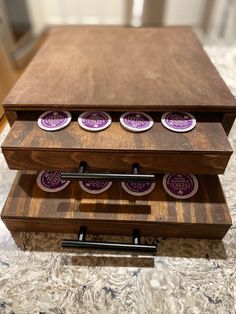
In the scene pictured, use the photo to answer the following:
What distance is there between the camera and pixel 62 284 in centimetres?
50

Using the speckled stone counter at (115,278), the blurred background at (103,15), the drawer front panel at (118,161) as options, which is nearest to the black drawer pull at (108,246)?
the speckled stone counter at (115,278)

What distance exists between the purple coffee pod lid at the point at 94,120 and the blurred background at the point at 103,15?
1088 mm

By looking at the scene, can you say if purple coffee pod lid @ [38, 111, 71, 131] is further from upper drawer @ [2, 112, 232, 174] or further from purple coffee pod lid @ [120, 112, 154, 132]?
purple coffee pod lid @ [120, 112, 154, 132]

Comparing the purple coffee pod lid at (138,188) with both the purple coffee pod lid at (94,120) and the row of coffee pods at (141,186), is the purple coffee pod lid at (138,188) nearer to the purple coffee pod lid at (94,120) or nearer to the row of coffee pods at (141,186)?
the row of coffee pods at (141,186)

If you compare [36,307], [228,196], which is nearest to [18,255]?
[36,307]

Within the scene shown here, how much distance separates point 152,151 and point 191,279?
26 centimetres

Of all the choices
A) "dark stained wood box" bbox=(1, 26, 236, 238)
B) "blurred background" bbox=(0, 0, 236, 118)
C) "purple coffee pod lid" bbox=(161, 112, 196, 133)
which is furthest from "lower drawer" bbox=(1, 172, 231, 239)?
Answer: "blurred background" bbox=(0, 0, 236, 118)

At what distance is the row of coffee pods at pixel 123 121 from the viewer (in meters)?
0.51

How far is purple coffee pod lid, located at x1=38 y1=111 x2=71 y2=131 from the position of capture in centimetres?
52

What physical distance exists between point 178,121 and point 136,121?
0.08 metres

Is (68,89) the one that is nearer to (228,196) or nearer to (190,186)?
(190,186)

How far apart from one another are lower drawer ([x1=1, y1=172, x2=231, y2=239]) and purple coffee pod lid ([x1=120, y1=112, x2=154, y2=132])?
14 cm

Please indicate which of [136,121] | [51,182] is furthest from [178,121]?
[51,182]

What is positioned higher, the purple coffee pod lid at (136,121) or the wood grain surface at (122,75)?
the wood grain surface at (122,75)
